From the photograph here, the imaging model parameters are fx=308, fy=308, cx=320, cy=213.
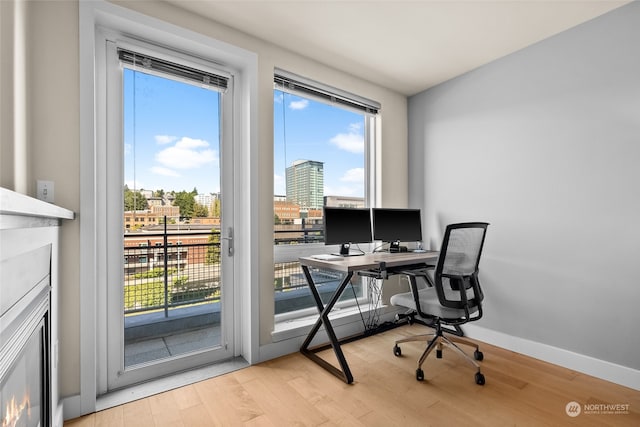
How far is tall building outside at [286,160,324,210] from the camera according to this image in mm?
2869

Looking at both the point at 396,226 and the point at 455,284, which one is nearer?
the point at 455,284

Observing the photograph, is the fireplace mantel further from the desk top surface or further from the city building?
the city building

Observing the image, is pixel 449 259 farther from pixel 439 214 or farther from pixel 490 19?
pixel 490 19

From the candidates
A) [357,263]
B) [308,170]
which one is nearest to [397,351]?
[357,263]

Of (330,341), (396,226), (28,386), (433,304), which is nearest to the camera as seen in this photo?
(28,386)

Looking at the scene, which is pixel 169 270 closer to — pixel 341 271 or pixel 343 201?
pixel 341 271

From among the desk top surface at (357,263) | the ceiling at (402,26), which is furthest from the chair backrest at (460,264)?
the ceiling at (402,26)

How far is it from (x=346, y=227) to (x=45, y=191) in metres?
2.14

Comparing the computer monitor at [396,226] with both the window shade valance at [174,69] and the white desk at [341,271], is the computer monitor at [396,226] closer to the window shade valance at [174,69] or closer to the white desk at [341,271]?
the white desk at [341,271]

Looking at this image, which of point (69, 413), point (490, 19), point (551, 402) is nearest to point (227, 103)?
point (490, 19)

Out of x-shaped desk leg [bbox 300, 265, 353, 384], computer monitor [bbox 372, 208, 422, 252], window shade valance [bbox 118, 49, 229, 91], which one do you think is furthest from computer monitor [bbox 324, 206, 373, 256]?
window shade valance [bbox 118, 49, 229, 91]

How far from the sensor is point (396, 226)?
319 cm

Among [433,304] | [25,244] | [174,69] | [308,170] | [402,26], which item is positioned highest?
[402,26]

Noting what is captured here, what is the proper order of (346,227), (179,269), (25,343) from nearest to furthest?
(25,343)
(179,269)
(346,227)
